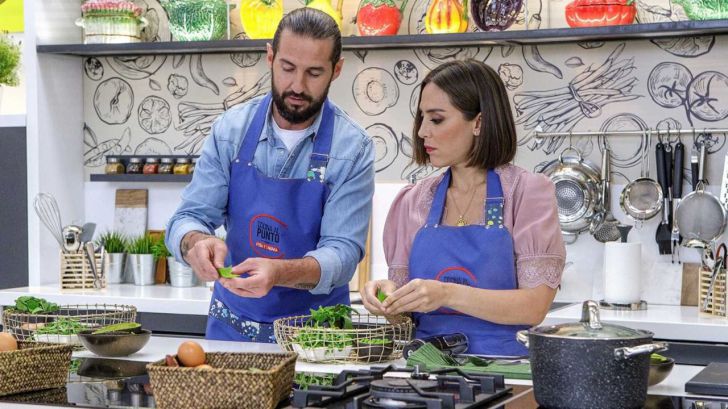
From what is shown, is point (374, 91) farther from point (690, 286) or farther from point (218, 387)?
point (218, 387)

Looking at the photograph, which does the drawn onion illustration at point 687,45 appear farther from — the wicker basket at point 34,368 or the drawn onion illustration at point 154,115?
the wicker basket at point 34,368

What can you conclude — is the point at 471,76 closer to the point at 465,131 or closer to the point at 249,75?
the point at 465,131

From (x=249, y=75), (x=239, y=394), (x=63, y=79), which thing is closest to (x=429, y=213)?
(x=239, y=394)

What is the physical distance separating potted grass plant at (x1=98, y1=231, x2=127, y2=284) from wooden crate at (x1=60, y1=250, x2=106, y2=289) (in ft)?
0.64

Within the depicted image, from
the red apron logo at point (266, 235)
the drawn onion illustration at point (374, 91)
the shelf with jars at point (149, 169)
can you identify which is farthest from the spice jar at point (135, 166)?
the red apron logo at point (266, 235)

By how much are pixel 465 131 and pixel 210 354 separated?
36.4 inches

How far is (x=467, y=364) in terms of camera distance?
213 cm

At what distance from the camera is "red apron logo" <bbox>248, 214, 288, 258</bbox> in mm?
2809

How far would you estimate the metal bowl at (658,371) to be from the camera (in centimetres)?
196

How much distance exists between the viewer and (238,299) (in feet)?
9.32

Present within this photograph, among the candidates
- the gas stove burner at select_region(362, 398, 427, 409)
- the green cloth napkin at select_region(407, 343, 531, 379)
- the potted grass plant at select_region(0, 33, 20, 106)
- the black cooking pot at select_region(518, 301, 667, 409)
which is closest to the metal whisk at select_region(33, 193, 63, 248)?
the potted grass plant at select_region(0, 33, 20, 106)

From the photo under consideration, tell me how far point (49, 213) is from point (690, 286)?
261 centimetres

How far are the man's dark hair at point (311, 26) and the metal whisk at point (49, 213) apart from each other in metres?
2.13

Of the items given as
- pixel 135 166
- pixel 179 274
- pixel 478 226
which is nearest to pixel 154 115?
pixel 135 166
